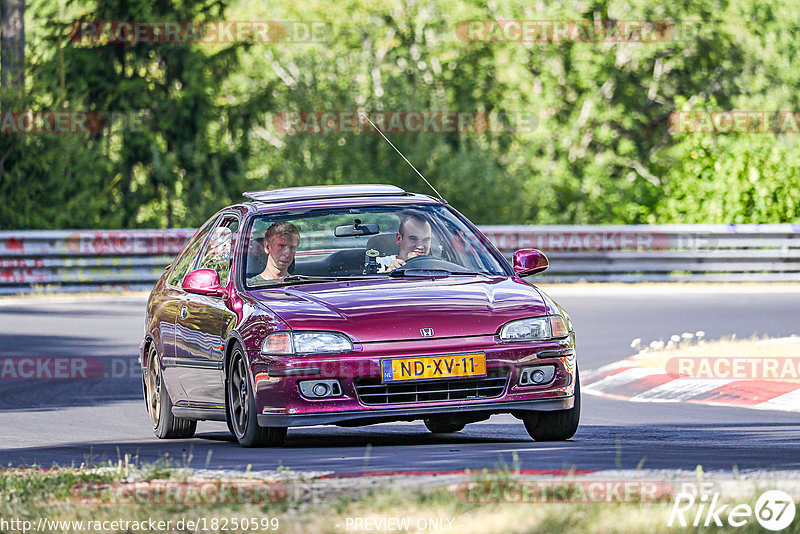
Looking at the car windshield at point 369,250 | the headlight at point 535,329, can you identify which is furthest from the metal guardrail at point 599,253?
the headlight at point 535,329

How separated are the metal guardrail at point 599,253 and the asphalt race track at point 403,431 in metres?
5.12

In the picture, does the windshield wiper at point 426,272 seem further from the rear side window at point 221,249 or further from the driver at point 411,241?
the rear side window at point 221,249

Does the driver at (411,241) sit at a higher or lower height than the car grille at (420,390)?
higher

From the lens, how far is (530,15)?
45.8m

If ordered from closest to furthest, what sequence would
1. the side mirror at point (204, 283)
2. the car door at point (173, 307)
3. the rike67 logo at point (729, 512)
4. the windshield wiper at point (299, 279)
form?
the rike67 logo at point (729, 512) < the windshield wiper at point (299, 279) < the side mirror at point (204, 283) < the car door at point (173, 307)

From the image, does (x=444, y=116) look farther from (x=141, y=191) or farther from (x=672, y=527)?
(x=672, y=527)

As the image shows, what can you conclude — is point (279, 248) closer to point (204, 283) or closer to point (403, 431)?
point (204, 283)

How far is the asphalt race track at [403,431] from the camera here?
8.57 metres

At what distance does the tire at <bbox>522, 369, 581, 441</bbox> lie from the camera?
385 inches

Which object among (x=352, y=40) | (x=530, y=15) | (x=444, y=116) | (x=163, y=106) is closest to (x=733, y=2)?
(x=530, y=15)

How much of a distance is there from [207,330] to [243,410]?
814 millimetres

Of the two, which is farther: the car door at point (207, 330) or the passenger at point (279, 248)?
the passenger at point (279, 248)

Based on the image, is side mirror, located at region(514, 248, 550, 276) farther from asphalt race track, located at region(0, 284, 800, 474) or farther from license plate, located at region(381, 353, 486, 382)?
license plate, located at region(381, 353, 486, 382)

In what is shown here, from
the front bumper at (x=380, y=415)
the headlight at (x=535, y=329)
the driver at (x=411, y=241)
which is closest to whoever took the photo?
the front bumper at (x=380, y=415)
